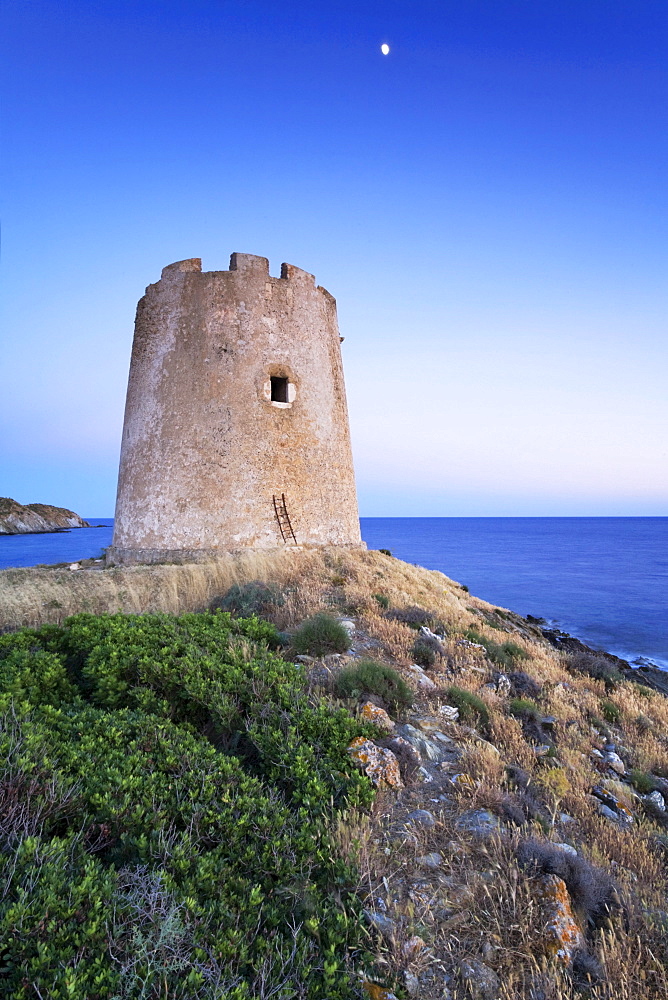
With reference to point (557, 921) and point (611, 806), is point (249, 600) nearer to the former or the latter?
point (611, 806)

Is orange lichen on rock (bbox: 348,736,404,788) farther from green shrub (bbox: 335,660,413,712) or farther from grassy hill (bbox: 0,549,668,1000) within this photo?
green shrub (bbox: 335,660,413,712)

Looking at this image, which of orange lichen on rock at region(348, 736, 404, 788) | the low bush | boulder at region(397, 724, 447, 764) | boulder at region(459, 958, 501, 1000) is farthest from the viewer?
boulder at region(397, 724, 447, 764)

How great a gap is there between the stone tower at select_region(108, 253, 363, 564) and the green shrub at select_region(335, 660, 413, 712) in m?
7.35

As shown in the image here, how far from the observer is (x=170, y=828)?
115 inches

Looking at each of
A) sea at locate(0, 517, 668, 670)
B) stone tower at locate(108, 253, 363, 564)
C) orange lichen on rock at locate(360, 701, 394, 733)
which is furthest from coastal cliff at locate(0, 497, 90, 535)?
orange lichen on rock at locate(360, 701, 394, 733)

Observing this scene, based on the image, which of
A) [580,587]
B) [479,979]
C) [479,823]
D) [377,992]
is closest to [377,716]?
[479,823]

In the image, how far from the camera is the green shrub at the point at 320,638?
20.2 feet

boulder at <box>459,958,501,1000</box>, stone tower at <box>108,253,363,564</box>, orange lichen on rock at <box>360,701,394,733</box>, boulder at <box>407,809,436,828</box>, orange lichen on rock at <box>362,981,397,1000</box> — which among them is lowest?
boulder at <box>459,958,501,1000</box>

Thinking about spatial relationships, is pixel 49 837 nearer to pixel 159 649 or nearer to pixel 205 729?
pixel 205 729

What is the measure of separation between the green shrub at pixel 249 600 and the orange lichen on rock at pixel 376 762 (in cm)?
358

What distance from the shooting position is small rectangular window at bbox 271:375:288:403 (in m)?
13.3

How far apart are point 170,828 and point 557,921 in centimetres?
233

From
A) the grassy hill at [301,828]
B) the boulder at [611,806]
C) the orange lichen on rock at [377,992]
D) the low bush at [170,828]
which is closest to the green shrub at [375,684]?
the grassy hill at [301,828]

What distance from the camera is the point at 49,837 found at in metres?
2.76
